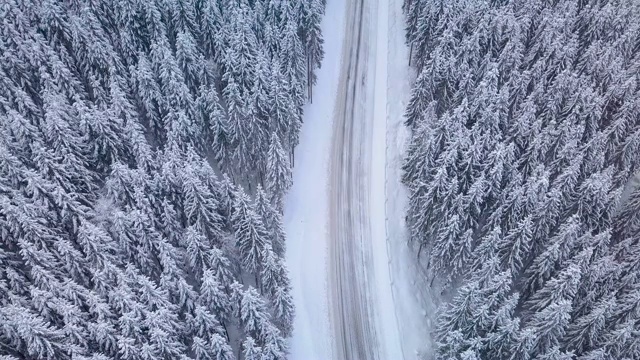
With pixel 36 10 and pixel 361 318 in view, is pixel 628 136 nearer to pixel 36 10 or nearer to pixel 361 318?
pixel 361 318

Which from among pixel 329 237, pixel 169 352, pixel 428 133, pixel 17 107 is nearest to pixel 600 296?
pixel 428 133

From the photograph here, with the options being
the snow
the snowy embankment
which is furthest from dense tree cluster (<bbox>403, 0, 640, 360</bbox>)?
the snow

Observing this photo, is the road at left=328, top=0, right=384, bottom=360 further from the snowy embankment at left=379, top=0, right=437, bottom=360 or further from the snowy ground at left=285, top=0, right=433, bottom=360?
the snowy embankment at left=379, top=0, right=437, bottom=360

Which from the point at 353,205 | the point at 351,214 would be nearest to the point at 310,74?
the point at 353,205

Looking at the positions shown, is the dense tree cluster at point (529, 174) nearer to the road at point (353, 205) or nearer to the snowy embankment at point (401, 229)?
the snowy embankment at point (401, 229)

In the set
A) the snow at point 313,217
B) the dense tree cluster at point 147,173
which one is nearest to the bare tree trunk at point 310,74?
the dense tree cluster at point 147,173

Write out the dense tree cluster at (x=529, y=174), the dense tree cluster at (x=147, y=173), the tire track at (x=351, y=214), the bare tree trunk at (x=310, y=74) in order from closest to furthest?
the dense tree cluster at (x=147, y=173)
the dense tree cluster at (x=529, y=174)
the tire track at (x=351, y=214)
the bare tree trunk at (x=310, y=74)
